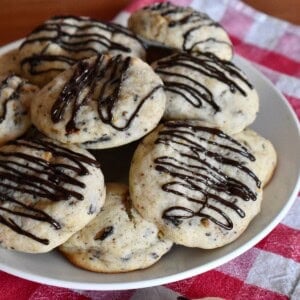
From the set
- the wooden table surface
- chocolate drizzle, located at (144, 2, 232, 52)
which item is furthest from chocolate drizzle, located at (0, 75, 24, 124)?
the wooden table surface

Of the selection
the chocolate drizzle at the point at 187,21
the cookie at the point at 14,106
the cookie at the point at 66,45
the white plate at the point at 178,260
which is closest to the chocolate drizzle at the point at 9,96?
the cookie at the point at 14,106

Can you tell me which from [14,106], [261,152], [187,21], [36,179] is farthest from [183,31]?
[36,179]

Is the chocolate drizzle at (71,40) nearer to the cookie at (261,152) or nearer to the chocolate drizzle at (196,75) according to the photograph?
the chocolate drizzle at (196,75)

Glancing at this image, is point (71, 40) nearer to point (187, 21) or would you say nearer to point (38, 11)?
point (187, 21)

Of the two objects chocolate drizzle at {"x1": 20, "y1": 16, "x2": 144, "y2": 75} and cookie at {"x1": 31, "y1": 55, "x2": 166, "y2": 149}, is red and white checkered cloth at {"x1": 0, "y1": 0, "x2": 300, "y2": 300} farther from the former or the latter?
chocolate drizzle at {"x1": 20, "y1": 16, "x2": 144, "y2": 75}

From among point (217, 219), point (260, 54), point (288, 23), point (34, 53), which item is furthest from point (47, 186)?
point (288, 23)
